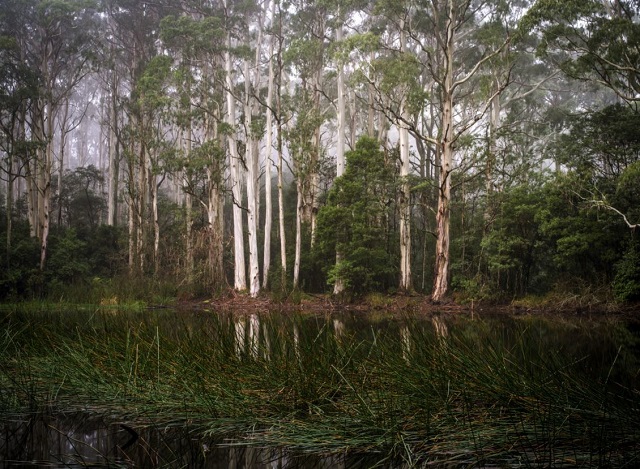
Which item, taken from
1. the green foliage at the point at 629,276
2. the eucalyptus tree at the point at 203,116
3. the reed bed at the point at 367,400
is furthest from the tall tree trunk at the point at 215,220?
the reed bed at the point at 367,400

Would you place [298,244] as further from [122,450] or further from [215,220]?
[122,450]

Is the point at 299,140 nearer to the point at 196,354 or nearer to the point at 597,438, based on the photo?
the point at 196,354

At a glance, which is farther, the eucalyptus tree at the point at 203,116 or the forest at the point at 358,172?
the eucalyptus tree at the point at 203,116

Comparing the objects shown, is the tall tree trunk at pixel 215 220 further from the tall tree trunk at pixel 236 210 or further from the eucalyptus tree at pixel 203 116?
the tall tree trunk at pixel 236 210

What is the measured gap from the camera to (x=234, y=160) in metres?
19.0

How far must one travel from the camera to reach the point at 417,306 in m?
15.1

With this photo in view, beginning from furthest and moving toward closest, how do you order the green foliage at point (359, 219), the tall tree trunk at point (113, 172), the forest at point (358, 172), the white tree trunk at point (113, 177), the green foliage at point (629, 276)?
1. the white tree trunk at point (113, 177)
2. the tall tree trunk at point (113, 172)
3. the green foliage at point (359, 219)
4. the forest at point (358, 172)
5. the green foliage at point (629, 276)

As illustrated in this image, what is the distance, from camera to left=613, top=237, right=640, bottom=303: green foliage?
12508 millimetres

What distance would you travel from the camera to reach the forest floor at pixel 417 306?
12977 millimetres

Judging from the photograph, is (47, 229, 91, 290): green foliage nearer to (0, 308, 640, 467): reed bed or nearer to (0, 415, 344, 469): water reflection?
(0, 308, 640, 467): reed bed

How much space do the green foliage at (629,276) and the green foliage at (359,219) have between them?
7.01 metres

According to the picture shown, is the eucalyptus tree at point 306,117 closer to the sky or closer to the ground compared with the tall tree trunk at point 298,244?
closer to the sky

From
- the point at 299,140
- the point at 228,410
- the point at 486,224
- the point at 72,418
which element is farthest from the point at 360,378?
the point at 299,140

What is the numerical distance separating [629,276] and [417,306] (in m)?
5.86
